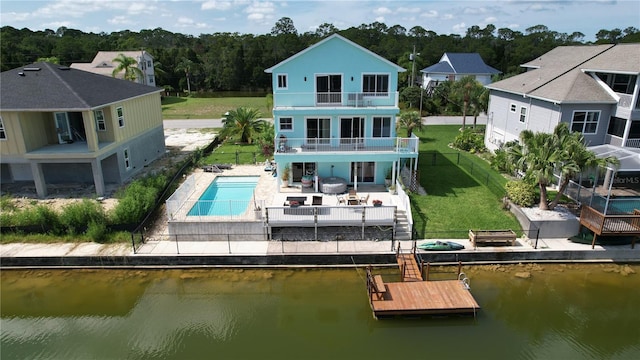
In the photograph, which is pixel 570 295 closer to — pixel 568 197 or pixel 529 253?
pixel 529 253

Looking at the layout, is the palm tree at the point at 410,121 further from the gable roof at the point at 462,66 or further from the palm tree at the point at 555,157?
the gable roof at the point at 462,66

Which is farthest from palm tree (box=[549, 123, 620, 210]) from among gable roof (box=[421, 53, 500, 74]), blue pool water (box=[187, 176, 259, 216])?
gable roof (box=[421, 53, 500, 74])

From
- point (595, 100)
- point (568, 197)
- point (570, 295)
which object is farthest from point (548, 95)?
point (570, 295)

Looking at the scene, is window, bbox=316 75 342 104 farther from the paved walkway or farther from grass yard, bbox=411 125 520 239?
the paved walkway

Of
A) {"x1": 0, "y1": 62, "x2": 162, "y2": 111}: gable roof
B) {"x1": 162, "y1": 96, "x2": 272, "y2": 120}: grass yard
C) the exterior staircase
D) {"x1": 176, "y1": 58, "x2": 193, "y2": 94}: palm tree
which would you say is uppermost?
{"x1": 176, "y1": 58, "x2": 193, "y2": 94}: palm tree

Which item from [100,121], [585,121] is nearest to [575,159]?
[585,121]

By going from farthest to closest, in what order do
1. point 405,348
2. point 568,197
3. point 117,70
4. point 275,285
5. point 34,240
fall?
point 117,70 → point 568,197 → point 34,240 → point 275,285 → point 405,348
